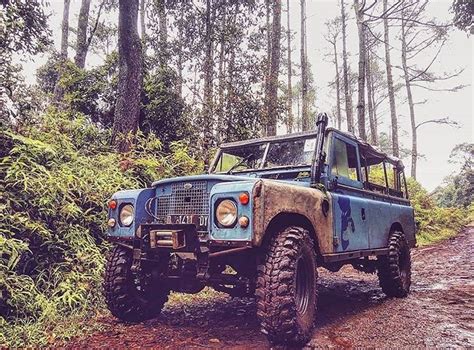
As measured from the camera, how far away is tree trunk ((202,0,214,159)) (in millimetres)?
11023

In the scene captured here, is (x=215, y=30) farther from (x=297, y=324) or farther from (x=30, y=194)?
(x=297, y=324)

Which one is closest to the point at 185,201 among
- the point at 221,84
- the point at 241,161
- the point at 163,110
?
the point at 241,161

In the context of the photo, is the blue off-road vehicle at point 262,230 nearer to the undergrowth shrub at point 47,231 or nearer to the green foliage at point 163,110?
the undergrowth shrub at point 47,231

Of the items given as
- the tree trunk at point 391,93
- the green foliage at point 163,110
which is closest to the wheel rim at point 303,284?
the green foliage at point 163,110

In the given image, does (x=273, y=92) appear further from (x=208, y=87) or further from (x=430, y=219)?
(x=430, y=219)

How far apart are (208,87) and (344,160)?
7487 mm

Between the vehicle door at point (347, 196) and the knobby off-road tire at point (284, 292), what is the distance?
39.0 inches

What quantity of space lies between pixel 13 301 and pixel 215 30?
34.1ft

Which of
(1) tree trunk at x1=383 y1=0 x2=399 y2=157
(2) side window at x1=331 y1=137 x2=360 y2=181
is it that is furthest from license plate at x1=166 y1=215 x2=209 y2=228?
(1) tree trunk at x1=383 y1=0 x2=399 y2=157

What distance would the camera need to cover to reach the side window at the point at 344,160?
15.6 feet

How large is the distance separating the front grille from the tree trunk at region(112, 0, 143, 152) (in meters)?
4.92

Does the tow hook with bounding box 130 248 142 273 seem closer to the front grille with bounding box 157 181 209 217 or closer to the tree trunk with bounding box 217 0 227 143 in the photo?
the front grille with bounding box 157 181 209 217

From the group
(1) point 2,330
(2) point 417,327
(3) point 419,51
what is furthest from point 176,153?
(3) point 419,51

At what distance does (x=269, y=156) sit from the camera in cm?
513
